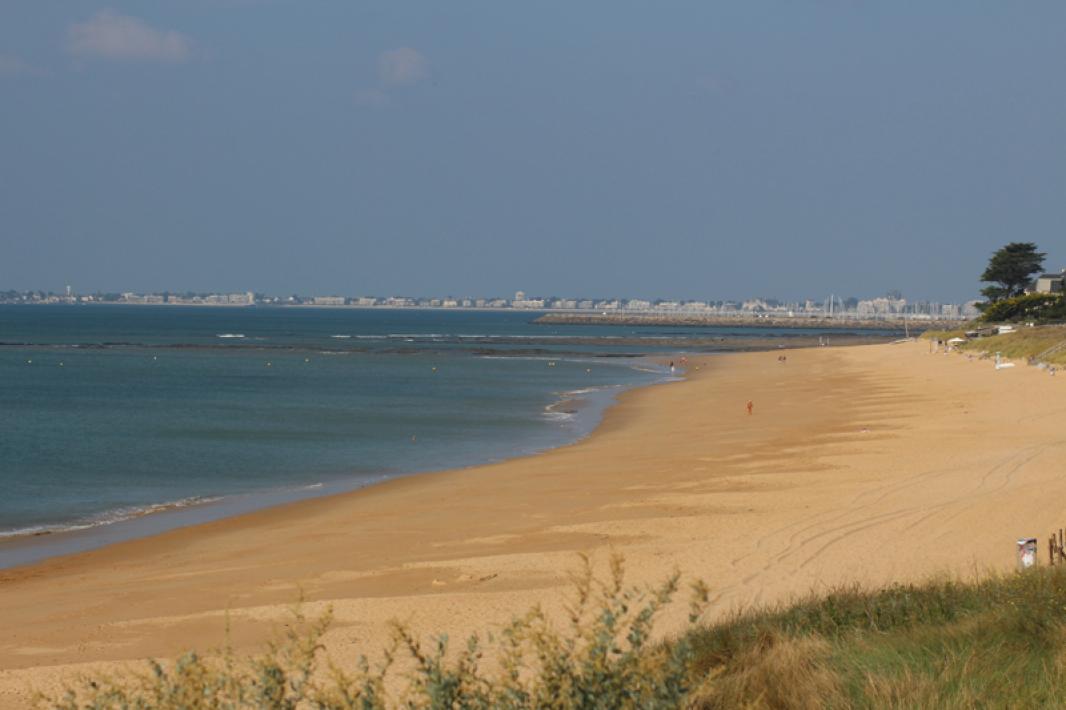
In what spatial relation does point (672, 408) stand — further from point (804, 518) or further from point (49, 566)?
point (49, 566)

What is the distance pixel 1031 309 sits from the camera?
3287 inches

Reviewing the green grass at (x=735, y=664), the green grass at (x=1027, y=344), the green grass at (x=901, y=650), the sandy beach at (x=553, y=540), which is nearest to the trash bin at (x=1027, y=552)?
the sandy beach at (x=553, y=540)

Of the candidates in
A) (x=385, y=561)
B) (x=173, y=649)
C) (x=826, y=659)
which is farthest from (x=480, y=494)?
(x=826, y=659)

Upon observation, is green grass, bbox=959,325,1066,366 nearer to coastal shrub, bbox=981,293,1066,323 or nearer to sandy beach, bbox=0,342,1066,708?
coastal shrub, bbox=981,293,1066,323

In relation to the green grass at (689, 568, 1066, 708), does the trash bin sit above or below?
below

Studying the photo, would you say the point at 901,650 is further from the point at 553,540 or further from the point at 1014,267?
the point at 1014,267

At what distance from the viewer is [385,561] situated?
1587 centimetres

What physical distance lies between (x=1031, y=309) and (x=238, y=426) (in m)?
63.8

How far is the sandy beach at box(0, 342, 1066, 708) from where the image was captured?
12.4 metres

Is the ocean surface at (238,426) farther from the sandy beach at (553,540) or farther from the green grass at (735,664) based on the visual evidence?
the green grass at (735,664)

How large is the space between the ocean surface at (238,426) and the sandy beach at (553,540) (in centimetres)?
209

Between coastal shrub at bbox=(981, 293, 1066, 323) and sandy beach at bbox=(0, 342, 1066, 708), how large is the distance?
52.2 metres

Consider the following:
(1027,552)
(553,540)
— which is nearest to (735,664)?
(1027,552)

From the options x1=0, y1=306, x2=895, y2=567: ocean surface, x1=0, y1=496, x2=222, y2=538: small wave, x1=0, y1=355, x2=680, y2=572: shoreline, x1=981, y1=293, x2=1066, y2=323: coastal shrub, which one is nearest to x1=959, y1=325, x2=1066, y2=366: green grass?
x1=981, y1=293, x2=1066, y2=323: coastal shrub
